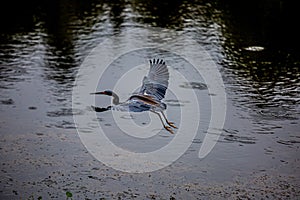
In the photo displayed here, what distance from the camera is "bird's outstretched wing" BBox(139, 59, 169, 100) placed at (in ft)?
25.0

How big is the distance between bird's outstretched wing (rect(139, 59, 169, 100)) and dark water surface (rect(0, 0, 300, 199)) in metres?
1.03

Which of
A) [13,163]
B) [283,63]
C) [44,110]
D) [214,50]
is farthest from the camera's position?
[214,50]

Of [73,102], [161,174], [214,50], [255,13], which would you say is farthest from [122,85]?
[255,13]

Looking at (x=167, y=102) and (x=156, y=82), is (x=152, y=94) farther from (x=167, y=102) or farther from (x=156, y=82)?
(x=167, y=102)

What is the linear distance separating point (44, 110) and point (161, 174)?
308 cm

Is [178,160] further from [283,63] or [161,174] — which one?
→ [283,63]

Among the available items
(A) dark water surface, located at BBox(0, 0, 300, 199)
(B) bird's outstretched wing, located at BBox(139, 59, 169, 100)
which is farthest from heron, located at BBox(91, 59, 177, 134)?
(A) dark water surface, located at BBox(0, 0, 300, 199)

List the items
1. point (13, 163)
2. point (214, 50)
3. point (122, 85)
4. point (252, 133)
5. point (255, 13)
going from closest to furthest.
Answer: point (13, 163) → point (252, 133) → point (122, 85) → point (214, 50) → point (255, 13)

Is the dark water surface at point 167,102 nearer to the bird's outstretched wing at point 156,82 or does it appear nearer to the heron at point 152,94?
the heron at point 152,94

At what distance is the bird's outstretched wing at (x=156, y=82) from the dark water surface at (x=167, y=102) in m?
1.03

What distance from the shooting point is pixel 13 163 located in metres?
7.69

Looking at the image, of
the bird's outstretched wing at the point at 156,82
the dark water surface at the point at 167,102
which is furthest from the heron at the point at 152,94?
the dark water surface at the point at 167,102

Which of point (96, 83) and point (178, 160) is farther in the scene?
point (96, 83)

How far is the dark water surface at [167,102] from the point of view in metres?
7.05
